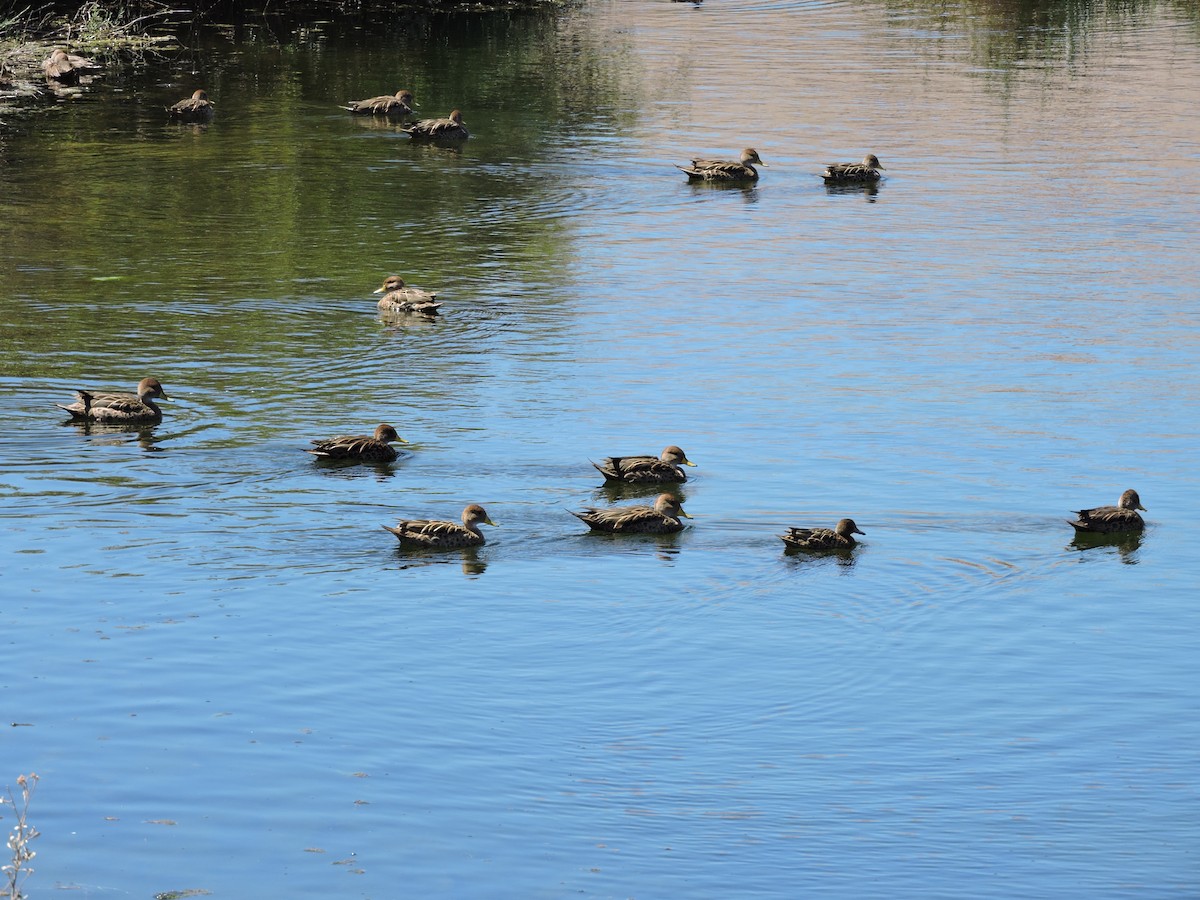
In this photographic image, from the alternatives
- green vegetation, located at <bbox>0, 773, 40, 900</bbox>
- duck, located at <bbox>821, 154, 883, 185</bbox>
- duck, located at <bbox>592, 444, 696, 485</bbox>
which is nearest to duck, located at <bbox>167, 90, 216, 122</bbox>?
duck, located at <bbox>821, 154, 883, 185</bbox>

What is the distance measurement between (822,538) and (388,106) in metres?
26.6

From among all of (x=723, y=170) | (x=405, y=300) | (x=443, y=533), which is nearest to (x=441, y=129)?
(x=723, y=170)

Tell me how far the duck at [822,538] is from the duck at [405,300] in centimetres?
963

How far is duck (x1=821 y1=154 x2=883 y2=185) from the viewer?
112 feet

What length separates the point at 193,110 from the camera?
130ft

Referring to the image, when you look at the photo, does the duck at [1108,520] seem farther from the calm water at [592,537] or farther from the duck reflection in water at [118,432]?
the duck reflection in water at [118,432]

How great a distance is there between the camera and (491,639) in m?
15.0

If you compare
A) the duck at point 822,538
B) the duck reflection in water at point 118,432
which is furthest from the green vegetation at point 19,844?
the duck reflection in water at point 118,432

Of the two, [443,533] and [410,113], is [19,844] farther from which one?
[410,113]

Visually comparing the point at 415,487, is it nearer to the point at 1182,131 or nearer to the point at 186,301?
the point at 186,301

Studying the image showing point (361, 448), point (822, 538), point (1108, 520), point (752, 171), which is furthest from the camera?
point (752, 171)

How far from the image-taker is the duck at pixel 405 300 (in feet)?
83.8

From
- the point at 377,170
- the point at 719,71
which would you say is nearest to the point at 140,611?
the point at 377,170

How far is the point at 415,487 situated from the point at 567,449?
6.46 ft
